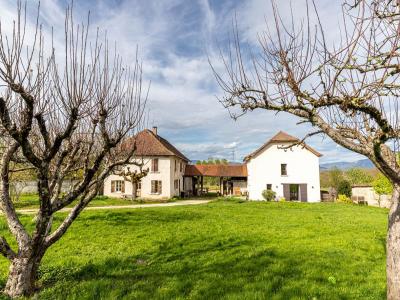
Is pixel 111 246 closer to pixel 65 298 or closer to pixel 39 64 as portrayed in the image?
pixel 65 298

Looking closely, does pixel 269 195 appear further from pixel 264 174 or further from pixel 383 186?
Result: pixel 383 186

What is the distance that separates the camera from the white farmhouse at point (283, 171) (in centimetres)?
3341

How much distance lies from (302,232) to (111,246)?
8.01 m

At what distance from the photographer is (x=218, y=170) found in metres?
40.4

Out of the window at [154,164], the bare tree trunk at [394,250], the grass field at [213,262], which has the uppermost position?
the window at [154,164]

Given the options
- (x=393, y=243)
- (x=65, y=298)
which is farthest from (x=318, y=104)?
(x=65, y=298)

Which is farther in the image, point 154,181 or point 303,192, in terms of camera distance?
point 154,181

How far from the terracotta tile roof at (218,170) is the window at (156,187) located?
7977 millimetres

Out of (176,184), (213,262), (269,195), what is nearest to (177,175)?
(176,184)

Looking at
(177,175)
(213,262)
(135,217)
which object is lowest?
(213,262)

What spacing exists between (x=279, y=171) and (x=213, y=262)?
90.2 ft

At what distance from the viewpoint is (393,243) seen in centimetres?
471

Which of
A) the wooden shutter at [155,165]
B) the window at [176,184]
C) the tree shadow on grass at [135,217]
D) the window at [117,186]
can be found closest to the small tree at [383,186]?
the tree shadow on grass at [135,217]

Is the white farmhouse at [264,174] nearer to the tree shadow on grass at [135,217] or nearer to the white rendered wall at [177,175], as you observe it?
the white rendered wall at [177,175]
